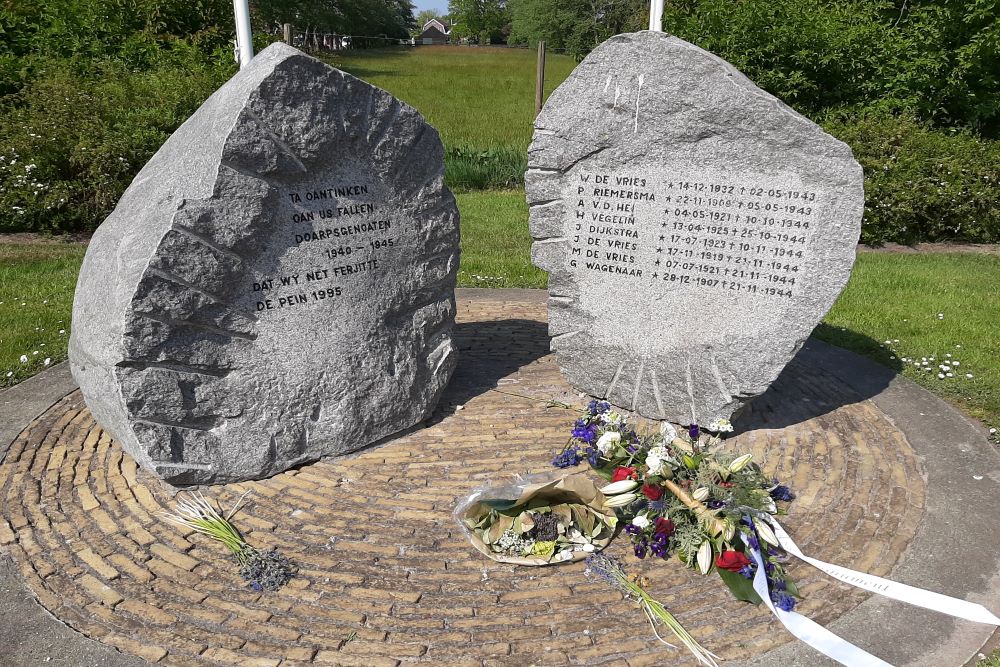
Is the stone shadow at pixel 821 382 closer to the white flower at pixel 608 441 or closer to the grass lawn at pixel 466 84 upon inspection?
the white flower at pixel 608 441

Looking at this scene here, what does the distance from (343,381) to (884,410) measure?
4002 mm

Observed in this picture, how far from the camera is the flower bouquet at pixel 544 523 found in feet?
12.5

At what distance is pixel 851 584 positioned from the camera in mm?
3701

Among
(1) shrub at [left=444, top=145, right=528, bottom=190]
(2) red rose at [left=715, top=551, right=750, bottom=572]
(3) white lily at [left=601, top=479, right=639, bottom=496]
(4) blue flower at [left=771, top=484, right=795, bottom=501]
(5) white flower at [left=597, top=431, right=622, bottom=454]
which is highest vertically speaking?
(1) shrub at [left=444, top=145, right=528, bottom=190]

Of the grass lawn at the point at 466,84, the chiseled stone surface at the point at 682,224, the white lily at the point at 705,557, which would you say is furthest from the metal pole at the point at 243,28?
the white lily at the point at 705,557

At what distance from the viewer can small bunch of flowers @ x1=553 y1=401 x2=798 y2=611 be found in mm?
3676

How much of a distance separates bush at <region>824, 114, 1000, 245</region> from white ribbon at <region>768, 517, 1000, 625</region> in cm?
804

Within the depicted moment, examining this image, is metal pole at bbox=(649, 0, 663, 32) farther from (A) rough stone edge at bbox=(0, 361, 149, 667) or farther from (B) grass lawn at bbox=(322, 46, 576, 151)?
(A) rough stone edge at bbox=(0, 361, 149, 667)

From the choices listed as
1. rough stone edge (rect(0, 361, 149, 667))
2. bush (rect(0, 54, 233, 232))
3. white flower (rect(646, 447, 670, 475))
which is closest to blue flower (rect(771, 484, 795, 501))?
white flower (rect(646, 447, 670, 475))

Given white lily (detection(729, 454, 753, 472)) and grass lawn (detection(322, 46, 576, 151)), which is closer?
white lily (detection(729, 454, 753, 472))

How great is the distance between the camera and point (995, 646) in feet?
11.0

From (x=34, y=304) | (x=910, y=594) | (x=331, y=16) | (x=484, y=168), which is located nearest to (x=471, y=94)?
Answer: (x=484, y=168)

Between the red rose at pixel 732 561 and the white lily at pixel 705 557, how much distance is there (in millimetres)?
70

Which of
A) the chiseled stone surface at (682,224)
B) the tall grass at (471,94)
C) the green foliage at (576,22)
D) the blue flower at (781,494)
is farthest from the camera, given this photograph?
the green foliage at (576,22)
